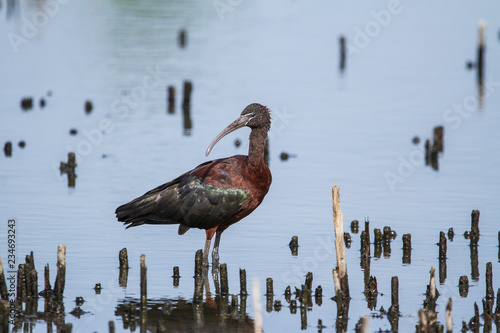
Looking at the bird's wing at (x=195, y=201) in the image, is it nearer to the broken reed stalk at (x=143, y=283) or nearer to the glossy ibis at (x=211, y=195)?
the glossy ibis at (x=211, y=195)

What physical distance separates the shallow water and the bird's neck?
169cm

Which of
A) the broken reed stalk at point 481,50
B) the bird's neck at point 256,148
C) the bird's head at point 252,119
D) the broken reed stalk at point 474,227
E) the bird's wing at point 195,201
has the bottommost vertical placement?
the broken reed stalk at point 474,227

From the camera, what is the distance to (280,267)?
1476 centimetres

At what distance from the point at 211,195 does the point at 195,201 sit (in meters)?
0.27

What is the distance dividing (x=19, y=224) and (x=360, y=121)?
1298 centimetres

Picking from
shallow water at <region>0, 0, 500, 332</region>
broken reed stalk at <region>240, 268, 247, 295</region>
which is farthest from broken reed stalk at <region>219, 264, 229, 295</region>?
shallow water at <region>0, 0, 500, 332</region>

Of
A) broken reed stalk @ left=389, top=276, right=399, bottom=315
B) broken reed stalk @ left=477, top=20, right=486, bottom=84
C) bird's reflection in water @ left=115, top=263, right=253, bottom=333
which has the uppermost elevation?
broken reed stalk @ left=477, top=20, right=486, bottom=84

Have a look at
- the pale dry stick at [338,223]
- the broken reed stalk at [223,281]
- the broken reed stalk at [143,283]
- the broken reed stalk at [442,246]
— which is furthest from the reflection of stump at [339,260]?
the broken reed stalk at [442,246]

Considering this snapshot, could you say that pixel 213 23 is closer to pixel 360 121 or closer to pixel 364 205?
pixel 360 121

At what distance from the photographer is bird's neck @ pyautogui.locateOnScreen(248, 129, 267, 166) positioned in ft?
47.1

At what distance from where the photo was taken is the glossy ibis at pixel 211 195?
1424 centimetres

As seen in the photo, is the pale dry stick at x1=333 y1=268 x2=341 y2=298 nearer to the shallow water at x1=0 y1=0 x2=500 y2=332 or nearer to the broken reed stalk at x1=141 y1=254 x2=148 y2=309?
the shallow water at x1=0 y1=0 x2=500 y2=332

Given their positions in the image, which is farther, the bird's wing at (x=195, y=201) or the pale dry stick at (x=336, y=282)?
the bird's wing at (x=195, y=201)

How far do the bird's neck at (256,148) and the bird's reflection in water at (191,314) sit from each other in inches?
81.3
